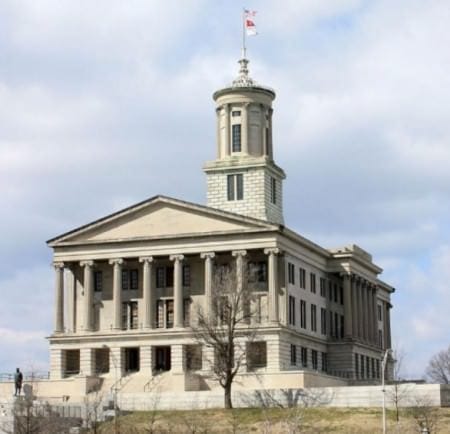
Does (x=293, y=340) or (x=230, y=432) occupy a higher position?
(x=293, y=340)

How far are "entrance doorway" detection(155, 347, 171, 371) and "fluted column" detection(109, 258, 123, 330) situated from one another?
4.19 metres

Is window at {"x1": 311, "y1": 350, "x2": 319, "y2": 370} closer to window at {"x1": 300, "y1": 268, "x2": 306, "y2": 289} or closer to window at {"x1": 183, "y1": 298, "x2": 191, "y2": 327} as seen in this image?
window at {"x1": 300, "y1": 268, "x2": 306, "y2": 289}

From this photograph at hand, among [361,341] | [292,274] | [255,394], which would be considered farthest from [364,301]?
[255,394]

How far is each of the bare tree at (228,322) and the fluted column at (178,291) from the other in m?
2.40

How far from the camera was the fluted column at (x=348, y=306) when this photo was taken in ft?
427

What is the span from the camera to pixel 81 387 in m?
111

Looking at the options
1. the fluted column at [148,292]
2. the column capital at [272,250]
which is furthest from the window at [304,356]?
the fluted column at [148,292]

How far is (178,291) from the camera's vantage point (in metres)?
114

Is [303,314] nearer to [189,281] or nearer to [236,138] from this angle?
[189,281]

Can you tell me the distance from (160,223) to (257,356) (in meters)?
14.9

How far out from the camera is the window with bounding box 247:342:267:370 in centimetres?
11162

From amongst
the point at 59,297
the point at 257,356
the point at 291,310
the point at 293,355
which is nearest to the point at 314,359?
the point at 293,355

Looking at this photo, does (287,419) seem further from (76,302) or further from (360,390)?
(76,302)

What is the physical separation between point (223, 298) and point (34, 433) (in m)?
27.9
